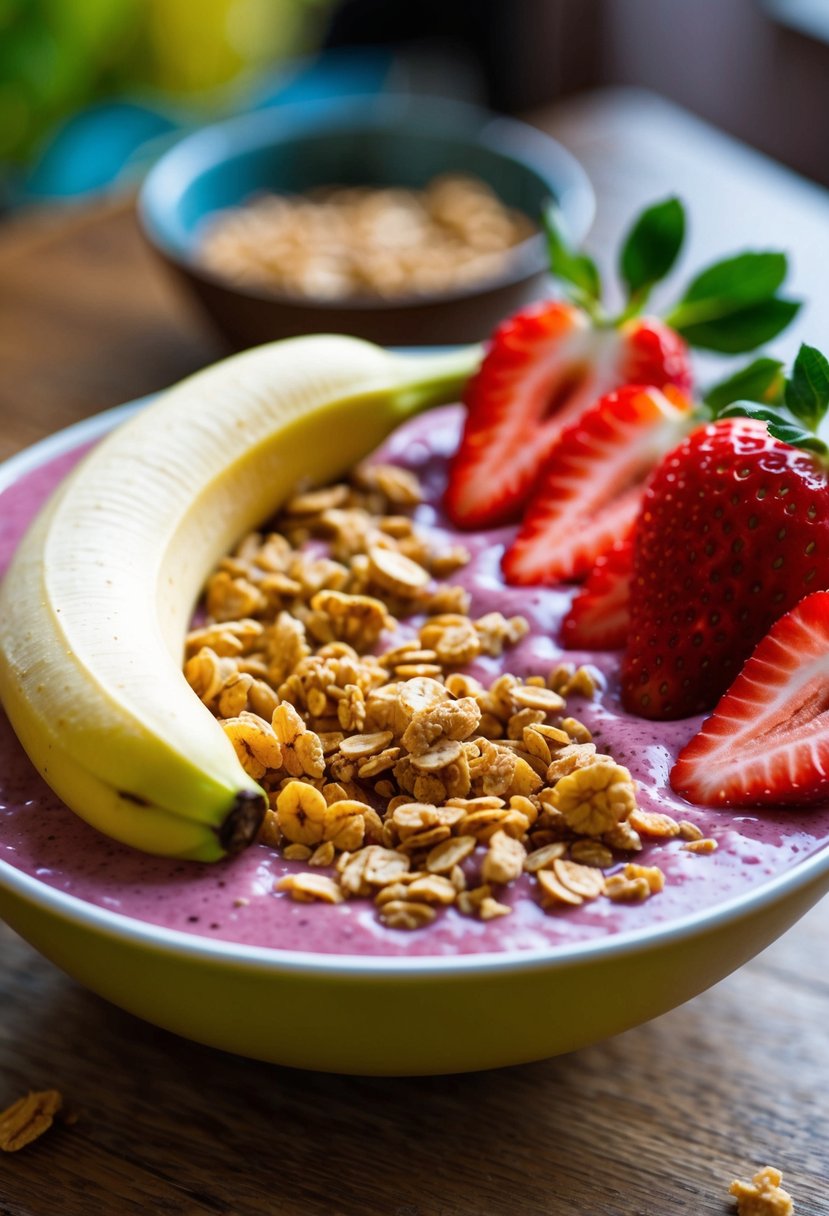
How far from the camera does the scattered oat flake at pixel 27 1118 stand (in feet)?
2.29

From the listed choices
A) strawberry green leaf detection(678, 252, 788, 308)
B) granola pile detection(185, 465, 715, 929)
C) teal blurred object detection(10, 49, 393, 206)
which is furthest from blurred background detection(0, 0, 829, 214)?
granola pile detection(185, 465, 715, 929)

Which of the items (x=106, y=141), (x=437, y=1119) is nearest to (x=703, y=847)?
(x=437, y=1119)

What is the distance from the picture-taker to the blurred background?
2.52m

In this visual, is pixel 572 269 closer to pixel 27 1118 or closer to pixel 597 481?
pixel 597 481

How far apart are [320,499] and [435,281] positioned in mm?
589

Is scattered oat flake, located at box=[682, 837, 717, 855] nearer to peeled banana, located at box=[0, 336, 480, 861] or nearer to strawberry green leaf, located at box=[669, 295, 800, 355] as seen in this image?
peeled banana, located at box=[0, 336, 480, 861]

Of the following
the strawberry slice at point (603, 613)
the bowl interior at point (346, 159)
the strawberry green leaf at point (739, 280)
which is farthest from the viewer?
the bowl interior at point (346, 159)

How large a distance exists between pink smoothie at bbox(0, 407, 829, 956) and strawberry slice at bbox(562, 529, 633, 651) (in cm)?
7

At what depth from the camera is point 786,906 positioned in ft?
2.15

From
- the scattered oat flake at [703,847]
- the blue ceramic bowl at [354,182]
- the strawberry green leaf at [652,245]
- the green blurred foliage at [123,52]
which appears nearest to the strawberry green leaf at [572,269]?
the strawberry green leaf at [652,245]

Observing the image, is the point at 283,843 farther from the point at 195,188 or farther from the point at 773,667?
the point at 195,188

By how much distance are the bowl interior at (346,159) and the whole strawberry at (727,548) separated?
2.76 ft

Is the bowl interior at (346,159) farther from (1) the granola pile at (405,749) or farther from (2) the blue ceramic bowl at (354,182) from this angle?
(1) the granola pile at (405,749)

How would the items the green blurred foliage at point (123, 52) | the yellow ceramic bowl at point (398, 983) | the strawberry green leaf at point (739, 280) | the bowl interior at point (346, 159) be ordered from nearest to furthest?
the yellow ceramic bowl at point (398, 983) → the strawberry green leaf at point (739, 280) → the bowl interior at point (346, 159) → the green blurred foliage at point (123, 52)
